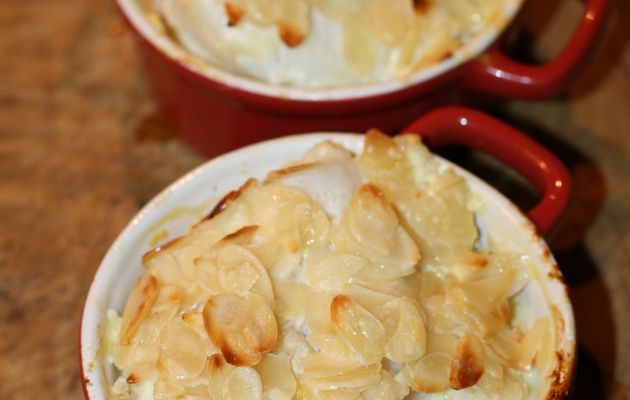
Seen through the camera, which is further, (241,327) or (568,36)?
(568,36)

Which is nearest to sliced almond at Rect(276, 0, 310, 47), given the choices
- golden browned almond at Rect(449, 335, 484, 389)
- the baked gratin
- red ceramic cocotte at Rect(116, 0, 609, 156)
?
the baked gratin

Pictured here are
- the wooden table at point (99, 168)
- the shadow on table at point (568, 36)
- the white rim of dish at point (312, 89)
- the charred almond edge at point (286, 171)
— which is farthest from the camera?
the shadow on table at point (568, 36)

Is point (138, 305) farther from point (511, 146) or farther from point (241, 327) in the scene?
point (511, 146)

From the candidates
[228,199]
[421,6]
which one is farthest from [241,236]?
[421,6]

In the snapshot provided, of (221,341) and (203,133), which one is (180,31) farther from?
(221,341)

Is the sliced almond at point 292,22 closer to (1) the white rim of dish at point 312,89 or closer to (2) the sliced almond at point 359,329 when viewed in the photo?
(1) the white rim of dish at point 312,89

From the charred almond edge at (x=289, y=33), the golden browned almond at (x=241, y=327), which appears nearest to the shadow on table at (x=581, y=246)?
the charred almond edge at (x=289, y=33)
